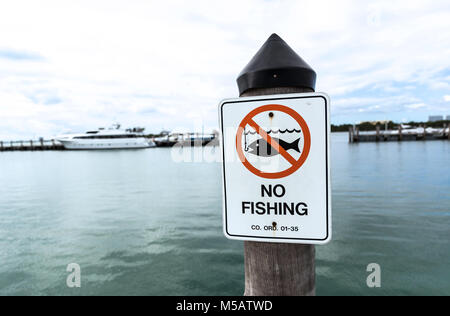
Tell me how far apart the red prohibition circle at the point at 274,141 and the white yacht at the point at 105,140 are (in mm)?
80677

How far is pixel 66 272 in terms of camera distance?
18.3 ft

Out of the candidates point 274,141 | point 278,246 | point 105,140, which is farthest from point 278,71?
point 105,140

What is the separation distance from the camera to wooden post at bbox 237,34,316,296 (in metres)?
1.22

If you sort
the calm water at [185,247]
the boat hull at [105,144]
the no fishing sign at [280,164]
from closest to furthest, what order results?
the no fishing sign at [280,164] → the calm water at [185,247] → the boat hull at [105,144]

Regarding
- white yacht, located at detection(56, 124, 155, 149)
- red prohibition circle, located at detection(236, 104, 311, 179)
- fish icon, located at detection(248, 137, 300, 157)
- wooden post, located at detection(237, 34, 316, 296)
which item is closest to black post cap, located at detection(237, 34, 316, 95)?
wooden post, located at detection(237, 34, 316, 296)

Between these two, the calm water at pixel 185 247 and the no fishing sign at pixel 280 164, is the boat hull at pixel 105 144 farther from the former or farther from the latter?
the no fishing sign at pixel 280 164

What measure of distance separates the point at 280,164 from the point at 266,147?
0.10m

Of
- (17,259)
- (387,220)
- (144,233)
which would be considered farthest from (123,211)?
(387,220)

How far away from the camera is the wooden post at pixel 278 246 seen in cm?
122

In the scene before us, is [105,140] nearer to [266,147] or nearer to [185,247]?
[185,247]

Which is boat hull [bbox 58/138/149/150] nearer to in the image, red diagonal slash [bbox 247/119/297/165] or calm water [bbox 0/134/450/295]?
calm water [bbox 0/134/450/295]

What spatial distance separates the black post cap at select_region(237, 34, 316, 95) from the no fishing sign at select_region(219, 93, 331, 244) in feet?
0.23

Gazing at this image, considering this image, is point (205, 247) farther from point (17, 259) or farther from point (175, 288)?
point (17, 259)

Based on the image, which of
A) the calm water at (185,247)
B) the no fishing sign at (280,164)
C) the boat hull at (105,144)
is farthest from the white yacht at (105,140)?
the no fishing sign at (280,164)
